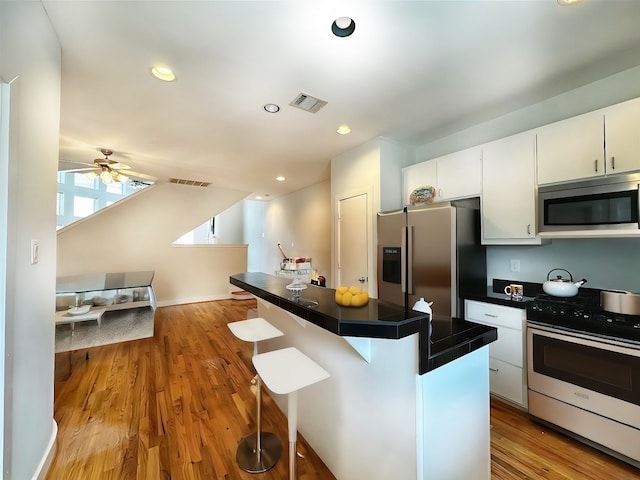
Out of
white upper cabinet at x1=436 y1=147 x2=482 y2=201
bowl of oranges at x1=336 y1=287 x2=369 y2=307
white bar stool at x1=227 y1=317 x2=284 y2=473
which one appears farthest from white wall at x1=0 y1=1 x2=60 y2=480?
white upper cabinet at x1=436 y1=147 x2=482 y2=201

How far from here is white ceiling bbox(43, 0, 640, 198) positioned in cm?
146

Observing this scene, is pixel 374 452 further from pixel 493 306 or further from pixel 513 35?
pixel 513 35

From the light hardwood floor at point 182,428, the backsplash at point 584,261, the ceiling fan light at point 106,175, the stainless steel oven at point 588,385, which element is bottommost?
the light hardwood floor at point 182,428

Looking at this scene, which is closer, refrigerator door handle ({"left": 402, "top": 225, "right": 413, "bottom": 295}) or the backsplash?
the backsplash

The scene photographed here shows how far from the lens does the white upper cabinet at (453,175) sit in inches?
102

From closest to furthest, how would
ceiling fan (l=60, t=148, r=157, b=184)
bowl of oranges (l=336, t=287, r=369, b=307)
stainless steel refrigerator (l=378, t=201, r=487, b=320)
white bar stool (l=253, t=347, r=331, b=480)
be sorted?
white bar stool (l=253, t=347, r=331, b=480) < bowl of oranges (l=336, t=287, r=369, b=307) < stainless steel refrigerator (l=378, t=201, r=487, b=320) < ceiling fan (l=60, t=148, r=157, b=184)

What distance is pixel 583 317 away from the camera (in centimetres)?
172

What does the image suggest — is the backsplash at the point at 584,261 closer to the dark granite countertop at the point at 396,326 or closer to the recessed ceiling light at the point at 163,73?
the dark granite countertop at the point at 396,326

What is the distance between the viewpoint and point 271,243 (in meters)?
7.54

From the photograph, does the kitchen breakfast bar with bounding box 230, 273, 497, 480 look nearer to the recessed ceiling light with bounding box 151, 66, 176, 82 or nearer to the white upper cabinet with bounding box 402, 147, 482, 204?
the white upper cabinet with bounding box 402, 147, 482, 204

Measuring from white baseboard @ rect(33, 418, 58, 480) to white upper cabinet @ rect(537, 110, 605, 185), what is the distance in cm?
386

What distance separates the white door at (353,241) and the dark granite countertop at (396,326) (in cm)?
180

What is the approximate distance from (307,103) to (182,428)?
112 inches

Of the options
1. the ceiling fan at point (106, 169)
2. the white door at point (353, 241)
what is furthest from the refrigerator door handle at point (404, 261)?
the ceiling fan at point (106, 169)
